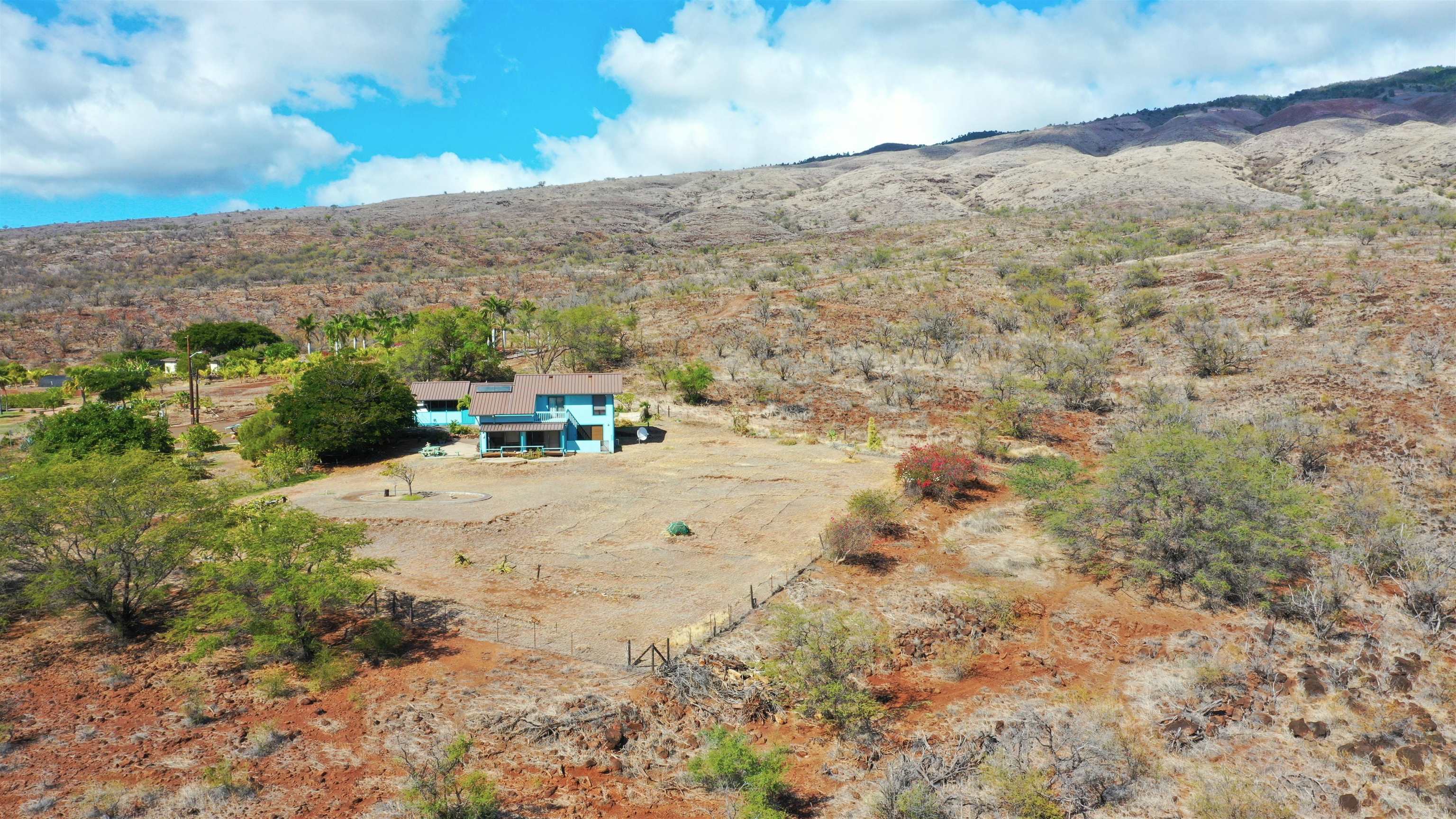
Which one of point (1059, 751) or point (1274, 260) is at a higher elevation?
point (1274, 260)

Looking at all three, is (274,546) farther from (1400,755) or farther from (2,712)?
(1400,755)

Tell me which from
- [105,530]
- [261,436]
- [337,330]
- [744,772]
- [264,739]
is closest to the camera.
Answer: [744,772]

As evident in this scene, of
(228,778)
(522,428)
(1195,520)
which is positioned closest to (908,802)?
(228,778)

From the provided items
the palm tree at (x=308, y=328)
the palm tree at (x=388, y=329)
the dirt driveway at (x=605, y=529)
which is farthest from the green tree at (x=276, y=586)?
the palm tree at (x=308, y=328)

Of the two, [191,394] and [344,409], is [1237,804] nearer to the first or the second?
[344,409]

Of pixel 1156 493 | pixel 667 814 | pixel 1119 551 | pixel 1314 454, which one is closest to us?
pixel 667 814

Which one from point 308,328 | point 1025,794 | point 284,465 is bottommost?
point 1025,794


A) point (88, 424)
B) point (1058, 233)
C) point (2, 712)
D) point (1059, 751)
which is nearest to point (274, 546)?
point (2, 712)

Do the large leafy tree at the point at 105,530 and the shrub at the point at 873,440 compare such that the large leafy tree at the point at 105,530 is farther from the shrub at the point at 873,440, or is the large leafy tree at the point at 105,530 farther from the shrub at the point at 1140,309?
the shrub at the point at 1140,309
